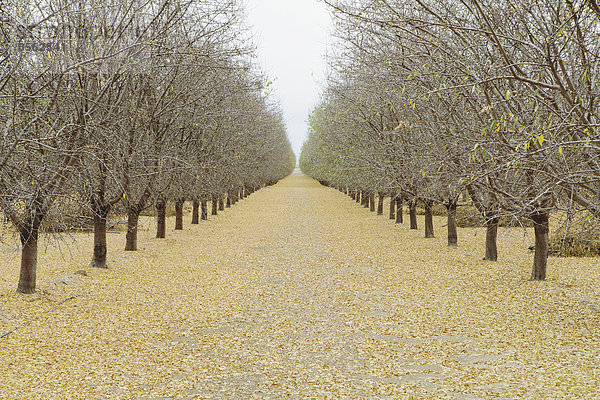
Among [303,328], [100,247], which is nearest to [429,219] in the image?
[100,247]

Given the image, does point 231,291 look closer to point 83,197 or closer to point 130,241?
point 83,197

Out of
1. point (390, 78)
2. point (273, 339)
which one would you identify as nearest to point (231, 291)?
point (273, 339)

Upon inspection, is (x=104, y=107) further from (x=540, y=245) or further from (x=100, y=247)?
(x=540, y=245)

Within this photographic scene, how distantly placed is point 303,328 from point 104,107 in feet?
16.6

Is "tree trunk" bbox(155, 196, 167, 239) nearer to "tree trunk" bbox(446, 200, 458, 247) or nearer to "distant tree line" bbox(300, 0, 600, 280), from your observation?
"distant tree line" bbox(300, 0, 600, 280)

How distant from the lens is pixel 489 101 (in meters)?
7.35

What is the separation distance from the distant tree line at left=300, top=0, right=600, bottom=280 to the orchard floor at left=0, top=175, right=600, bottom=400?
5.48 ft

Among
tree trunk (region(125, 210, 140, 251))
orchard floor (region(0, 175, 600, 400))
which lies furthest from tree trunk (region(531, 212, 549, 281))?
tree trunk (region(125, 210, 140, 251))

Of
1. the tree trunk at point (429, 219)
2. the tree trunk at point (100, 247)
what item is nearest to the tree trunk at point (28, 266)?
the tree trunk at point (100, 247)

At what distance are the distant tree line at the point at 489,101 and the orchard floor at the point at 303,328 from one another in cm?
167

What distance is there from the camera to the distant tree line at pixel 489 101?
6008 mm

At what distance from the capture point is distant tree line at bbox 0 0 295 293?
7223 mm

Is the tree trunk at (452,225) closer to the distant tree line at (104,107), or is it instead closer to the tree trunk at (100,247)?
the distant tree line at (104,107)

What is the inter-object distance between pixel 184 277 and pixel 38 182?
4.91m
